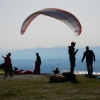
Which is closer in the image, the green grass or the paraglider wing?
the green grass

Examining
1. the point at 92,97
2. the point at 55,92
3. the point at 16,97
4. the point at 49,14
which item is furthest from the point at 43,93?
the point at 49,14

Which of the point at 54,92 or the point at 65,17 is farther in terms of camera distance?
the point at 65,17

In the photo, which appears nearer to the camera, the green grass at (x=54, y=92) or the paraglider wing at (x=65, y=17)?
the green grass at (x=54, y=92)

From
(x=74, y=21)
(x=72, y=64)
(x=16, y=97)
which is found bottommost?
(x=16, y=97)

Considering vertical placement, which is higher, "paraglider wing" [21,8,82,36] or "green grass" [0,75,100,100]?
"paraglider wing" [21,8,82,36]

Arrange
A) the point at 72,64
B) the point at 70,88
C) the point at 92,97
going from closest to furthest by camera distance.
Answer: the point at 92,97, the point at 70,88, the point at 72,64

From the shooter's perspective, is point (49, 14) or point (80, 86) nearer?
point (80, 86)

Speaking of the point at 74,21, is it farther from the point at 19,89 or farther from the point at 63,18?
the point at 19,89

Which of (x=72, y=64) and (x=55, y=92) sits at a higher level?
(x=72, y=64)

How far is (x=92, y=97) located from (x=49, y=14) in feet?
28.0

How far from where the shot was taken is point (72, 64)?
72.4ft

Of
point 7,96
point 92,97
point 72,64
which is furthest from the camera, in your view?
point 72,64

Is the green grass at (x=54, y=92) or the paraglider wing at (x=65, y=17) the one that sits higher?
the paraglider wing at (x=65, y=17)

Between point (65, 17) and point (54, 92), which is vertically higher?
point (65, 17)
